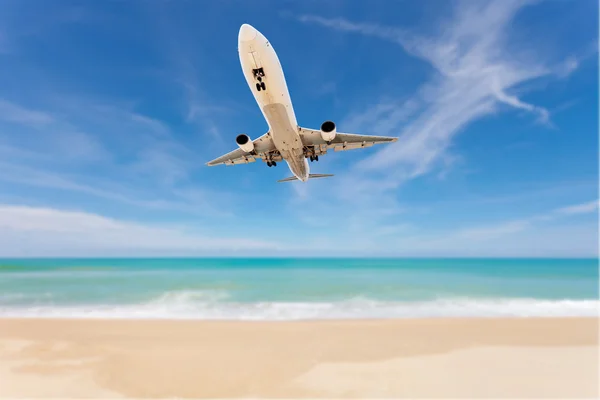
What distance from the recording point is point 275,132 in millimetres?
15500

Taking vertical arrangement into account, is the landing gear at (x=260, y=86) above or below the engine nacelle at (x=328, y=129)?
above

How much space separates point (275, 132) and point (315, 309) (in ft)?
37.4

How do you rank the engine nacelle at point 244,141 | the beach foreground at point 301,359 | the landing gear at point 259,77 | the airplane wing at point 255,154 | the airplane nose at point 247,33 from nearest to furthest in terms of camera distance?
the beach foreground at point 301,359
the airplane nose at point 247,33
the landing gear at point 259,77
the engine nacelle at point 244,141
the airplane wing at point 255,154

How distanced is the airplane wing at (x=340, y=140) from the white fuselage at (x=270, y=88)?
2.40 ft

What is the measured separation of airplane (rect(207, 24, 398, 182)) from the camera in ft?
39.3

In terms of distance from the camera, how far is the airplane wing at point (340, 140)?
55.6 feet

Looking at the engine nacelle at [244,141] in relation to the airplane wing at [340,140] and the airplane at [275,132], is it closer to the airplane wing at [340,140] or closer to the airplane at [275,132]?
the airplane at [275,132]

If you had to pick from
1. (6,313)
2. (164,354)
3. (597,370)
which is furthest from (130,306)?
(597,370)

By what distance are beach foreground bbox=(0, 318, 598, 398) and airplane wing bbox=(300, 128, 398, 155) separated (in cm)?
969

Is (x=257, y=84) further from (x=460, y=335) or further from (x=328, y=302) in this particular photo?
(x=328, y=302)

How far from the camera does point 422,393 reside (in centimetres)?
764

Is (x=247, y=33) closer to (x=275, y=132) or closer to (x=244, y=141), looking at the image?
(x=275, y=132)

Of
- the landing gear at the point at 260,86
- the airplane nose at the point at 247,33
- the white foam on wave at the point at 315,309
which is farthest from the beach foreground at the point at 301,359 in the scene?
the airplane nose at the point at 247,33

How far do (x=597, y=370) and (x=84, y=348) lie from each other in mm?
16514
